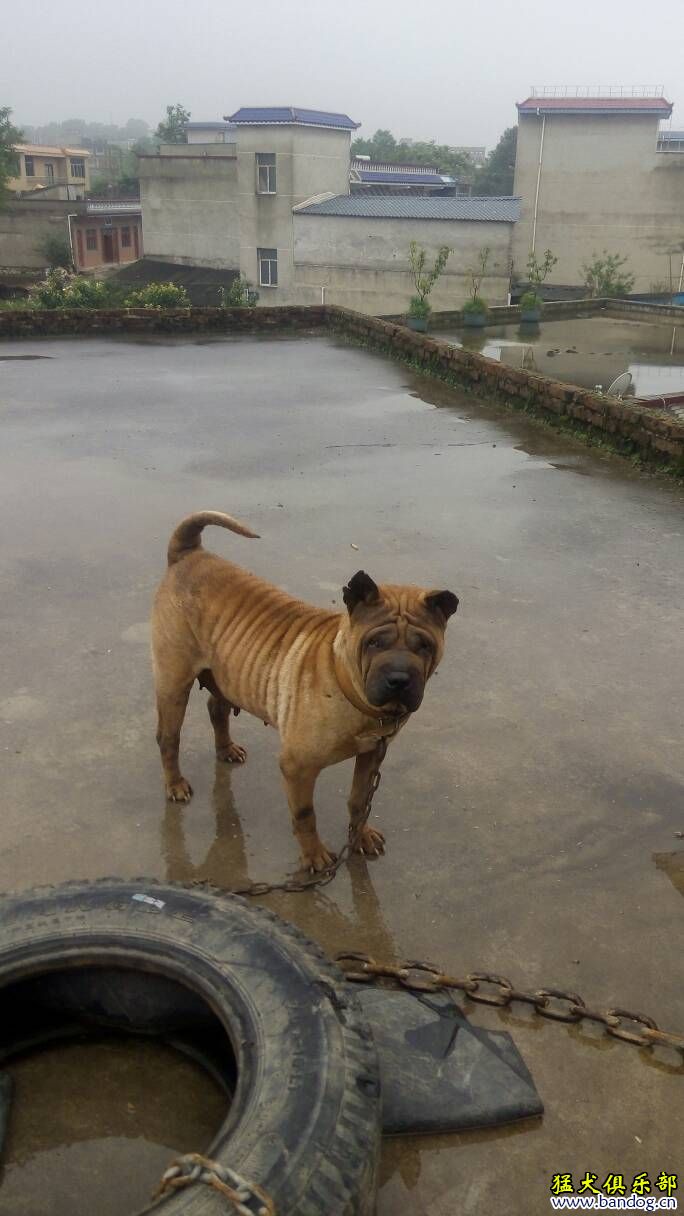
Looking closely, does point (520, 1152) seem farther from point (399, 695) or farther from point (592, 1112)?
point (399, 695)

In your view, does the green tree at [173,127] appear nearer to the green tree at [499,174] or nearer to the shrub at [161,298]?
the green tree at [499,174]

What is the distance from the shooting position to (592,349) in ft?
55.8

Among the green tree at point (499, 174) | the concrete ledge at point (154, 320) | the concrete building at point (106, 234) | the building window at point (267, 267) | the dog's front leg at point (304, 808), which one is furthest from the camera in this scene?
the green tree at point (499, 174)

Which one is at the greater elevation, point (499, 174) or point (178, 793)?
point (499, 174)

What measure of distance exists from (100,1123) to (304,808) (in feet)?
4.54

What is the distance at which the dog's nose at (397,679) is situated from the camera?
117 inches

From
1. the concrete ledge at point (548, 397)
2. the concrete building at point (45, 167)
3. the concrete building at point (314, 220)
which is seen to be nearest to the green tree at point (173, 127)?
the concrete building at point (45, 167)

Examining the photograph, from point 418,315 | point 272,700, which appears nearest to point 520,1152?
point 272,700

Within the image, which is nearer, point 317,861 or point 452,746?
point 317,861

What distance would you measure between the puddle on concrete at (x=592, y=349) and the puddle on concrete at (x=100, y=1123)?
11.8 metres

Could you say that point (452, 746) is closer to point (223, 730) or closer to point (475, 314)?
point (223, 730)

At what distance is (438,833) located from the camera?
13.6 feet

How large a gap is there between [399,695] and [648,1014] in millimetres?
1451

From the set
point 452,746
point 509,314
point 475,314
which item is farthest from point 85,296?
point 452,746
